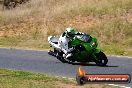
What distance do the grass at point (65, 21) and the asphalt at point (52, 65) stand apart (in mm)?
5057

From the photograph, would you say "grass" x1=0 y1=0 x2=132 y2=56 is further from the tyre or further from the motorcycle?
the tyre

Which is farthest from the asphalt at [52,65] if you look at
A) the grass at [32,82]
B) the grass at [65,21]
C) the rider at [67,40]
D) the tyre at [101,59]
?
the grass at [65,21]

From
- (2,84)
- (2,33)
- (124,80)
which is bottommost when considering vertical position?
(2,33)

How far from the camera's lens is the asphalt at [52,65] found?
16.3 metres

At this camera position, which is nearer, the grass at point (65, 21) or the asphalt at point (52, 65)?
the asphalt at point (52, 65)

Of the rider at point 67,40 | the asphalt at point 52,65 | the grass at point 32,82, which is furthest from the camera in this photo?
the rider at point 67,40

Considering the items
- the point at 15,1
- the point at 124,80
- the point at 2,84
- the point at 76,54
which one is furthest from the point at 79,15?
the point at 124,80

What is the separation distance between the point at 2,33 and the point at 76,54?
16.7 m

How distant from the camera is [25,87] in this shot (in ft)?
39.4

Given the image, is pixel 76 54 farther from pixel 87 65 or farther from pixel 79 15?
pixel 79 15

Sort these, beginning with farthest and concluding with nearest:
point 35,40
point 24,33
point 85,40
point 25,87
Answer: point 24,33 → point 35,40 → point 85,40 → point 25,87

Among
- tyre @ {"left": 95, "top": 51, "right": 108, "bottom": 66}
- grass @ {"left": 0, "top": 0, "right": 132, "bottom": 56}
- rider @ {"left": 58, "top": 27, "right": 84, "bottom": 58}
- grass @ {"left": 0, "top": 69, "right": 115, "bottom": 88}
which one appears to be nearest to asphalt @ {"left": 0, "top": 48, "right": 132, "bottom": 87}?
tyre @ {"left": 95, "top": 51, "right": 108, "bottom": 66}

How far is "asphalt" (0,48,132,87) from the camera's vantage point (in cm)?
1631

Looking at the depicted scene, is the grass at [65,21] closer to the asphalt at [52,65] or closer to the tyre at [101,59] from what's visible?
the asphalt at [52,65]
